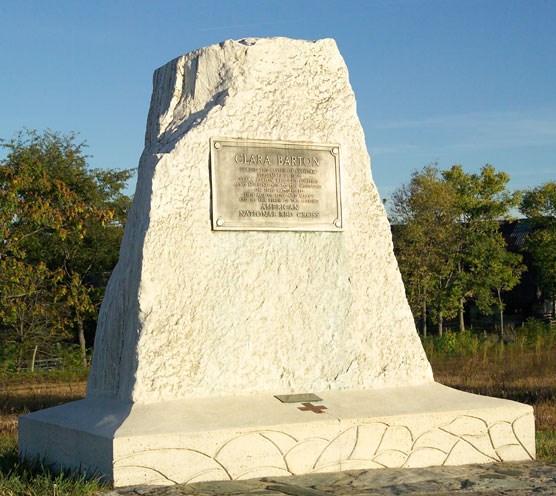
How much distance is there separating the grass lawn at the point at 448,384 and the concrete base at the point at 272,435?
246 millimetres

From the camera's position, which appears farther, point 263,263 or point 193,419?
point 263,263

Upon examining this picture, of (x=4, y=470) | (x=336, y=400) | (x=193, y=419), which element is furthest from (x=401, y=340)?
(x=4, y=470)

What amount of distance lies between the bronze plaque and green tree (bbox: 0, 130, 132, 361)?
7931 millimetres

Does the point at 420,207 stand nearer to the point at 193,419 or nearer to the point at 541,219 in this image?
the point at 541,219

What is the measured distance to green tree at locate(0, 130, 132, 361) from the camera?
13.6 meters

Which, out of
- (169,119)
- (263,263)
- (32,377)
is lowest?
(32,377)

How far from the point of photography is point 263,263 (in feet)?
20.2

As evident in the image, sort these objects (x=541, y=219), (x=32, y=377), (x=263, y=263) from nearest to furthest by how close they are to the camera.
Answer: (x=263, y=263) < (x=32, y=377) < (x=541, y=219)

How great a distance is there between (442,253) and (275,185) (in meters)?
22.6

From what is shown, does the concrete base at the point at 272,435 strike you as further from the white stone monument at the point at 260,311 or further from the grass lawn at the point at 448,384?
the grass lawn at the point at 448,384

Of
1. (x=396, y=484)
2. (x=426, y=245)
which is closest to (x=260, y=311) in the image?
(x=396, y=484)

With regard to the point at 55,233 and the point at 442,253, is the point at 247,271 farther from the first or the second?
the point at 442,253

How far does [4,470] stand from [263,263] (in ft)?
7.68

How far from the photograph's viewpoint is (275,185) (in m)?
6.31
